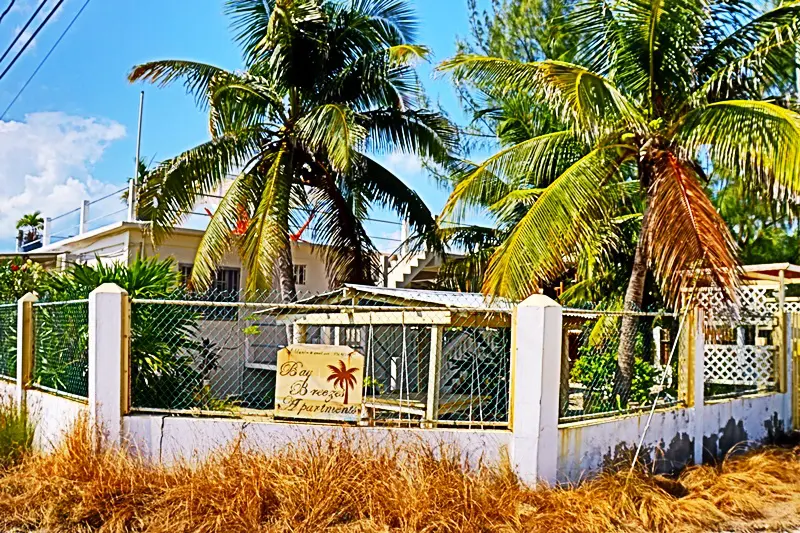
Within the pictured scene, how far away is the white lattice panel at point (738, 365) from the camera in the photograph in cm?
1072

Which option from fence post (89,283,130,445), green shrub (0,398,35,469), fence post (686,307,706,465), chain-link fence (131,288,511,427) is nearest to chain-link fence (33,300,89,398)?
green shrub (0,398,35,469)

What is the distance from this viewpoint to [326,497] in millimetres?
6332

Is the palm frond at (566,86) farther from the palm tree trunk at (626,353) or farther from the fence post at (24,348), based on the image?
the fence post at (24,348)

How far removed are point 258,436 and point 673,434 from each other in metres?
4.77

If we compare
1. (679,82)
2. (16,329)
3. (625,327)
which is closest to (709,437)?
(625,327)

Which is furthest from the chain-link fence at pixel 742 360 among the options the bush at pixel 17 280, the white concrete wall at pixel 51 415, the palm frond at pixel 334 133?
the bush at pixel 17 280

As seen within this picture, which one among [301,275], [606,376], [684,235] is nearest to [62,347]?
[606,376]

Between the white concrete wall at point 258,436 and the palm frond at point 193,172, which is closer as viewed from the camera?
the white concrete wall at point 258,436

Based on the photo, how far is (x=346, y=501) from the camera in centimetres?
643

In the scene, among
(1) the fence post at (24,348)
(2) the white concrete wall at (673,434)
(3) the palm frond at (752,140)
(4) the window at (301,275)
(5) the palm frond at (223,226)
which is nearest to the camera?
(2) the white concrete wall at (673,434)

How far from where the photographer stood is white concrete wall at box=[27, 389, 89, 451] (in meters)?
7.85

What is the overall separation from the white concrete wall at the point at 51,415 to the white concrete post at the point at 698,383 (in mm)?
6872

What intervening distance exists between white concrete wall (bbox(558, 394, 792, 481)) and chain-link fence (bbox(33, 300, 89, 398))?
205 inches

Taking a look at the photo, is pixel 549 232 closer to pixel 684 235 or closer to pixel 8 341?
pixel 684 235
